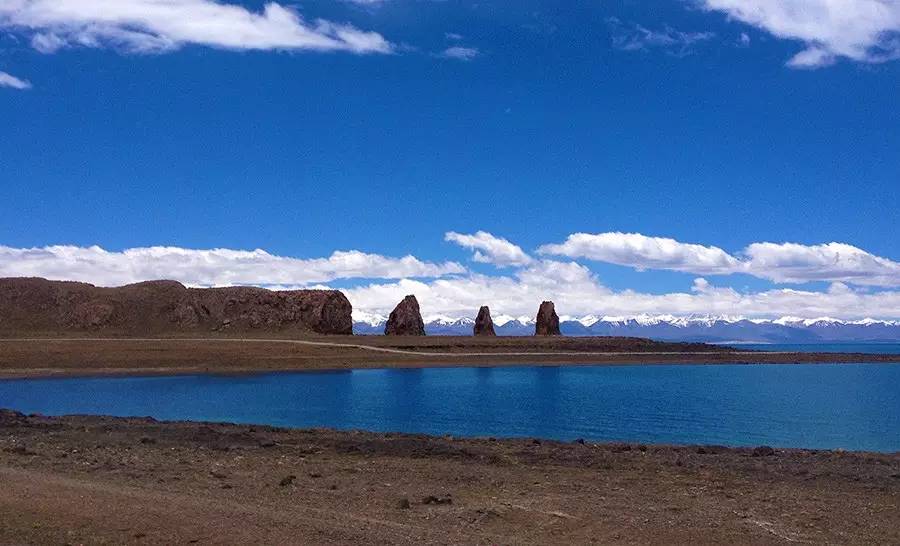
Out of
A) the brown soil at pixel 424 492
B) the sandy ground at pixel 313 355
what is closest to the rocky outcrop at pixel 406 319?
the sandy ground at pixel 313 355

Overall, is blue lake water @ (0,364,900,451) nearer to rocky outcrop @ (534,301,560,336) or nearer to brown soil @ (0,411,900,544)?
brown soil @ (0,411,900,544)

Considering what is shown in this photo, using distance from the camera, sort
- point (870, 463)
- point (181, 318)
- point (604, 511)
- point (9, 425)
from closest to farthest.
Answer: point (604, 511) → point (870, 463) → point (9, 425) → point (181, 318)

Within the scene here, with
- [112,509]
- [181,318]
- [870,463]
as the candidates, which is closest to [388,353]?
[181,318]

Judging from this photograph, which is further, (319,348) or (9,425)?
(319,348)

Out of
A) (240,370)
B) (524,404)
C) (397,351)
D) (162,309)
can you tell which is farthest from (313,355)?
(162,309)

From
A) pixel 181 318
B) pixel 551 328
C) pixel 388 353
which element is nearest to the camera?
pixel 388 353

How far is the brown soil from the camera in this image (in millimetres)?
13789

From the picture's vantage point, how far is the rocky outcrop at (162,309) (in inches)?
5728

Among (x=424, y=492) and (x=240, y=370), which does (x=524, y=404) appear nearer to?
(x=424, y=492)

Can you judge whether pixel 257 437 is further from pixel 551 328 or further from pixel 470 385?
pixel 551 328

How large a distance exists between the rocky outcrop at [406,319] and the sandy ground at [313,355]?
73.3ft

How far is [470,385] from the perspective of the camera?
7188cm

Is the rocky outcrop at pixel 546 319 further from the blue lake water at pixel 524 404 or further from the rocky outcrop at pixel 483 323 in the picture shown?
the blue lake water at pixel 524 404

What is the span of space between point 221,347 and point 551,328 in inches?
3678
